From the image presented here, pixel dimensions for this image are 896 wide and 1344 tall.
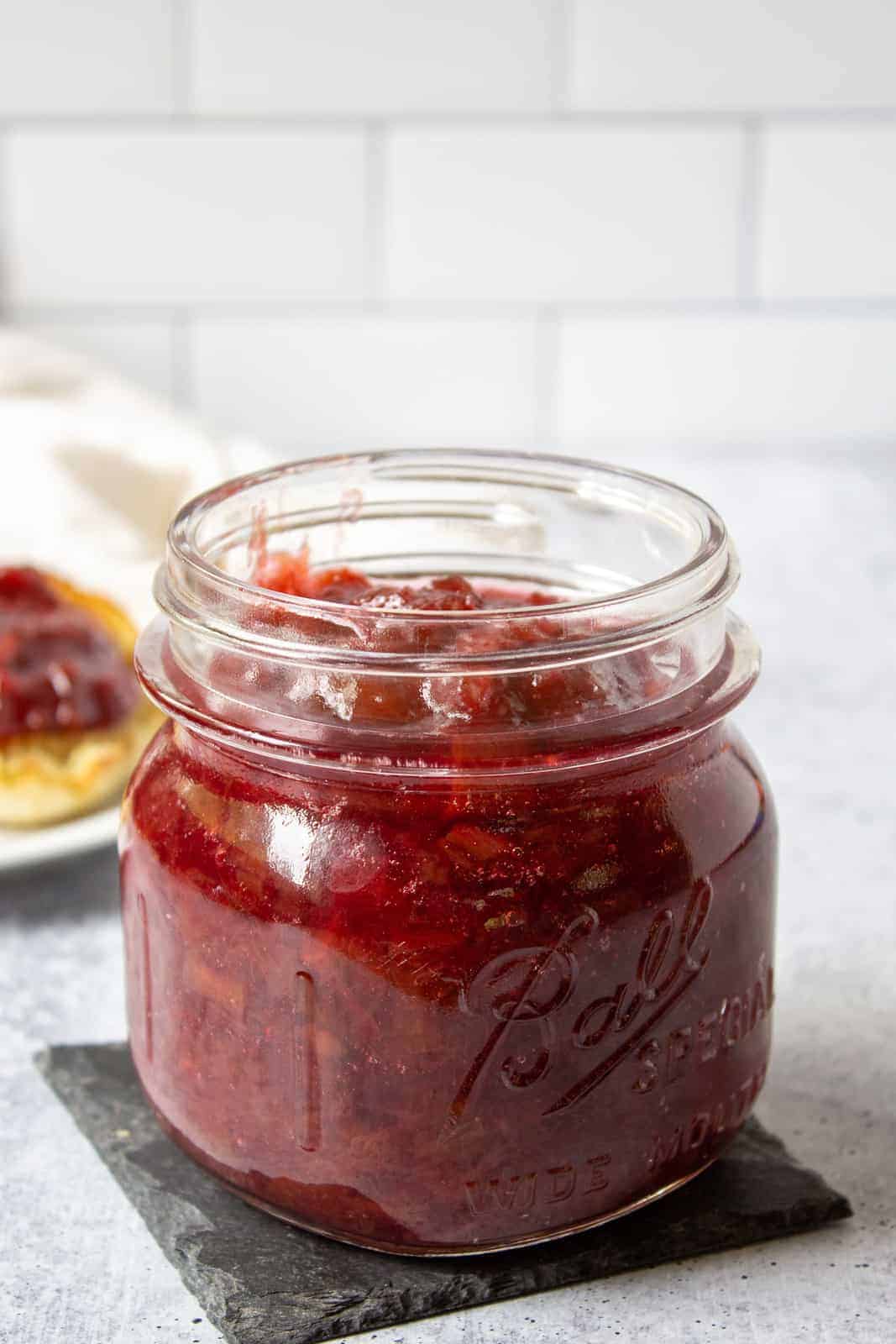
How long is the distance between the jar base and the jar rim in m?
0.29

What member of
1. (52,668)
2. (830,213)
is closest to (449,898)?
(52,668)

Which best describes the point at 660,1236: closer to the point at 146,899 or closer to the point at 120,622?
the point at 146,899

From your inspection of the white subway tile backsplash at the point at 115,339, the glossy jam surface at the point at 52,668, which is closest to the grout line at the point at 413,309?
the white subway tile backsplash at the point at 115,339

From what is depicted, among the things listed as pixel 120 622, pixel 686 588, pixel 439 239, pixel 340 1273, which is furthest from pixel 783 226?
pixel 340 1273

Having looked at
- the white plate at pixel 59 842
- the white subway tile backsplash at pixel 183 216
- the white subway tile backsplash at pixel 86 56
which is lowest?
the white plate at pixel 59 842

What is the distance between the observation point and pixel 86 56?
2.27m

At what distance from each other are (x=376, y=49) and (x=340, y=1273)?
184cm

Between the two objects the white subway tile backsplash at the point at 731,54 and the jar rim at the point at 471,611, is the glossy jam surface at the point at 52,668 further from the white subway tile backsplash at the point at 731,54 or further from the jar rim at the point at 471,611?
the white subway tile backsplash at the point at 731,54

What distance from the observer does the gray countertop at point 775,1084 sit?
825 millimetres

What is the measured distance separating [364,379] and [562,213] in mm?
371

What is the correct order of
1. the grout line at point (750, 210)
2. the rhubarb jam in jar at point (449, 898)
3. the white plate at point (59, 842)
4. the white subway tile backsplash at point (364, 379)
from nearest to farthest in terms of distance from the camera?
the rhubarb jam in jar at point (449, 898) → the white plate at point (59, 842) → the grout line at point (750, 210) → the white subway tile backsplash at point (364, 379)

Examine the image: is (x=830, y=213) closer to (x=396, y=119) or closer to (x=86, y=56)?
(x=396, y=119)

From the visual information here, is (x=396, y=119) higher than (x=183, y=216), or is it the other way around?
(x=396, y=119)

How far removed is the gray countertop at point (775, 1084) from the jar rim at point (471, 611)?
33 cm
